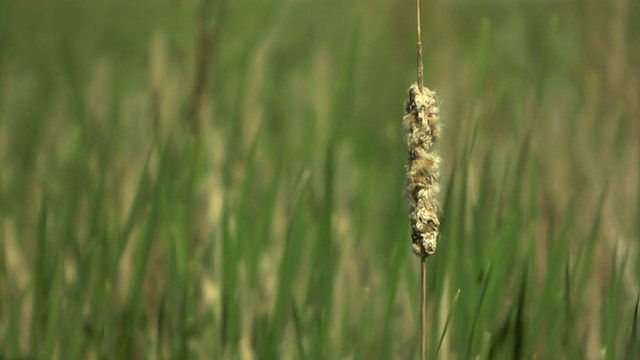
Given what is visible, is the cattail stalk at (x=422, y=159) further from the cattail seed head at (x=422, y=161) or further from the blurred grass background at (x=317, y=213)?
the blurred grass background at (x=317, y=213)

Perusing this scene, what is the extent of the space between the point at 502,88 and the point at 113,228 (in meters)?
0.61

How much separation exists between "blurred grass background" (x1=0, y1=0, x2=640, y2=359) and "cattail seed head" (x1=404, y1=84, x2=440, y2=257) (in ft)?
0.52

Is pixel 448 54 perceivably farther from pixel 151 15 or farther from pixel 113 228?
pixel 151 15

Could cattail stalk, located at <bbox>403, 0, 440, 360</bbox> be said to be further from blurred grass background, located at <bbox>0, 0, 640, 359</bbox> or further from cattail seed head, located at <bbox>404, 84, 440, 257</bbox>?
blurred grass background, located at <bbox>0, 0, 640, 359</bbox>

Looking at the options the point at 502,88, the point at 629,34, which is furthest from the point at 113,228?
the point at 629,34

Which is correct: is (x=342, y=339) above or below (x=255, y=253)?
below

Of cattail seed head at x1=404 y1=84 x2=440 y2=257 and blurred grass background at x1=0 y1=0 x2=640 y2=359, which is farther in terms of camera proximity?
blurred grass background at x1=0 y1=0 x2=640 y2=359

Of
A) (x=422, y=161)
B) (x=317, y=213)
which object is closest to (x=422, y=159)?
(x=422, y=161)

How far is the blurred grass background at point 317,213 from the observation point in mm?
1149

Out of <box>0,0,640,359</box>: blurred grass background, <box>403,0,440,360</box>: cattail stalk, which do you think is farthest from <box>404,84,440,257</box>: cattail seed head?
<box>0,0,640,359</box>: blurred grass background

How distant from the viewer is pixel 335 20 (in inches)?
182

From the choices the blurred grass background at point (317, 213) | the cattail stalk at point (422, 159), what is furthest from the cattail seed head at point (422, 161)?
the blurred grass background at point (317, 213)

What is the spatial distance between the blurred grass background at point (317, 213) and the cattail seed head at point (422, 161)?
0.16 metres

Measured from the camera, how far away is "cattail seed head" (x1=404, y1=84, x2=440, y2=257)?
2.39 feet
